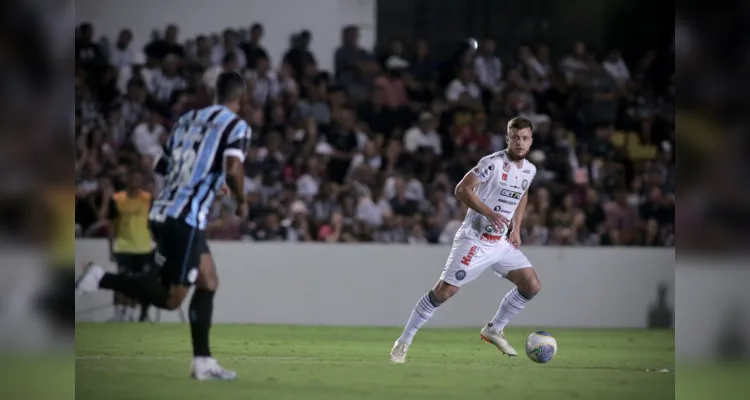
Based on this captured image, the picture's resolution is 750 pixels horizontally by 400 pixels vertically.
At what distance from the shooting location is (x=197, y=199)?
838 cm

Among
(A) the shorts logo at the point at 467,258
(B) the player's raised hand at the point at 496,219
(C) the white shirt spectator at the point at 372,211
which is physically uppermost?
(B) the player's raised hand at the point at 496,219

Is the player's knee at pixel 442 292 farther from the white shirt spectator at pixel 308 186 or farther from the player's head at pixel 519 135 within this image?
the white shirt spectator at pixel 308 186

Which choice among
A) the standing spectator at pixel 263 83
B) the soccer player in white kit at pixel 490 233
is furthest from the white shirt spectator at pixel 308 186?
the soccer player in white kit at pixel 490 233

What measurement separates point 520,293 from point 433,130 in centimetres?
758

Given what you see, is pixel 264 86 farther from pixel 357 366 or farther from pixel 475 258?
pixel 357 366

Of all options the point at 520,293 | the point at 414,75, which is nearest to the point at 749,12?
the point at 520,293

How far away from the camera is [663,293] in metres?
16.2

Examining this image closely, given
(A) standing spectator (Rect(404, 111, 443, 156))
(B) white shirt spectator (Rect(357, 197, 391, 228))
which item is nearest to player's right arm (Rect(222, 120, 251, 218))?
(B) white shirt spectator (Rect(357, 197, 391, 228))

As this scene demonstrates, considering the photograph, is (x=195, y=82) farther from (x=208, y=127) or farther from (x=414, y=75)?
(x=208, y=127)

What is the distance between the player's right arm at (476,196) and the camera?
10.1 metres

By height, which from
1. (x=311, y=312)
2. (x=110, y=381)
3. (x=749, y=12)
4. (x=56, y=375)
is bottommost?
(x=311, y=312)

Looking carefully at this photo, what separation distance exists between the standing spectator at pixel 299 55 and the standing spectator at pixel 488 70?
3.12m

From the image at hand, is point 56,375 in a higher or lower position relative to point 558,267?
higher

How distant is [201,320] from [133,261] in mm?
7314
